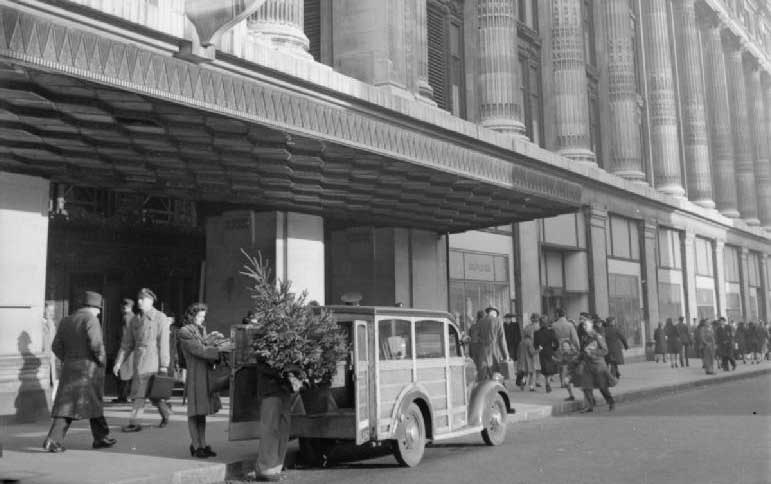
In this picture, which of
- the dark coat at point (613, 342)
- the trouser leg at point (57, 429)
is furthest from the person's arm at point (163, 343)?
the dark coat at point (613, 342)

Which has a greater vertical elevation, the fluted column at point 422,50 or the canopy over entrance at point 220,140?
the fluted column at point 422,50

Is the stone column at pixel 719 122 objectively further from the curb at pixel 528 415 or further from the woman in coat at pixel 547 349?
the woman in coat at pixel 547 349

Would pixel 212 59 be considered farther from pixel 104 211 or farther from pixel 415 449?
pixel 104 211

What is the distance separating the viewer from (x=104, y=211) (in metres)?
16.2

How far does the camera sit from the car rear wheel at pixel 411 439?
29.2ft

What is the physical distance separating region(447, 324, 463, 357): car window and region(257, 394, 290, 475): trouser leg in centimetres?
267

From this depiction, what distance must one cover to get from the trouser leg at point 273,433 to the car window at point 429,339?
1.87 meters

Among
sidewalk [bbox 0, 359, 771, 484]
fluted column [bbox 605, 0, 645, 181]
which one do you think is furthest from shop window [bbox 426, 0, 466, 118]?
sidewalk [bbox 0, 359, 771, 484]

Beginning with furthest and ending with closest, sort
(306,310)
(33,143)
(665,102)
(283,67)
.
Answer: (665,102) < (283,67) < (33,143) < (306,310)

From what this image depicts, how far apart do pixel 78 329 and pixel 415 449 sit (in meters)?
4.15

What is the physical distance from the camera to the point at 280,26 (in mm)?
14641

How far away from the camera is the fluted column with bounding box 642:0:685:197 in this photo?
3638 cm

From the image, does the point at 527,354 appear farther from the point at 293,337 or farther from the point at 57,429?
the point at 57,429

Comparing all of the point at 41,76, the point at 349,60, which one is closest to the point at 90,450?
the point at 41,76
